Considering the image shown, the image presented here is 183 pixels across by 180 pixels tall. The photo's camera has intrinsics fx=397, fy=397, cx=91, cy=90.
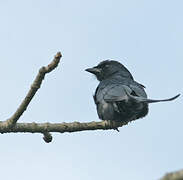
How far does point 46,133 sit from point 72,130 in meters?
0.26

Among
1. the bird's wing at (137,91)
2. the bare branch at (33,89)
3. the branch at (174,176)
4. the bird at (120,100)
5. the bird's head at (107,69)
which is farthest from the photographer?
the bird's head at (107,69)

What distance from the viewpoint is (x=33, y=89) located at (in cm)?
312

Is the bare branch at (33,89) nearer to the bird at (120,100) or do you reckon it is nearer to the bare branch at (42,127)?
the bare branch at (42,127)

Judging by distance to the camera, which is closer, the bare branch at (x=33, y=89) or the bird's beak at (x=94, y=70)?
the bare branch at (x=33, y=89)

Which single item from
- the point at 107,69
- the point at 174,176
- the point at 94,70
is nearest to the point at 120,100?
the point at 107,69

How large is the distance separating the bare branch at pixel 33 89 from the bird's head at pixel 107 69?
587 cm

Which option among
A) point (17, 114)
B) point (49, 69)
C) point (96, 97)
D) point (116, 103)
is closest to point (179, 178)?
point (49, 69)

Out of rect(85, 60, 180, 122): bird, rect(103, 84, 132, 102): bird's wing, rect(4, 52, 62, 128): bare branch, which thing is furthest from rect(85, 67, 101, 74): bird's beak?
rect(4, 52, 62, 128): bare branch

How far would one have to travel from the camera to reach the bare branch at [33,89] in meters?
2.83

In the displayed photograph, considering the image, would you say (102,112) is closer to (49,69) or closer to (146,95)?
(146,95)

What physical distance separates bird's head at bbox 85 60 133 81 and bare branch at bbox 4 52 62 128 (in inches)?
231

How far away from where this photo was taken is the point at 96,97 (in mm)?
8125

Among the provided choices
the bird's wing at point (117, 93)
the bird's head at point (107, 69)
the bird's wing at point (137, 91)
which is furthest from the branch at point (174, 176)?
the bird's head at point (107, 69)

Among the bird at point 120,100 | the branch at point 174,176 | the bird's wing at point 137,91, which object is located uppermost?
the branch at point 174,176
